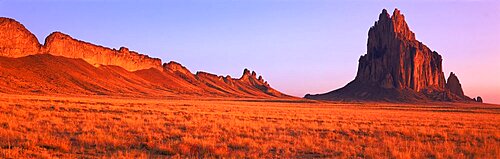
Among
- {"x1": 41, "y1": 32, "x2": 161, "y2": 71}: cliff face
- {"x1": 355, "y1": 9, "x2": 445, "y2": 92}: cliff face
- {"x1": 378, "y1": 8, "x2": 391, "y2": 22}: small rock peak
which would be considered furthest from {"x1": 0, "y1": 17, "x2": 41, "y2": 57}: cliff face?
{"x1": 378, "y1": 8, "x2": 391, "y2": 22}: small rock peak

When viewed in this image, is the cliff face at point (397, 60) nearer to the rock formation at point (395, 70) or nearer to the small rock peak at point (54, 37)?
the rock formation at point (395, 70)

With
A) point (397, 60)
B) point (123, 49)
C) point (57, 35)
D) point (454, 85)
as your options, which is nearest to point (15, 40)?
point (57, 35)

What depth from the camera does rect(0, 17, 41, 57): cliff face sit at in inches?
4578

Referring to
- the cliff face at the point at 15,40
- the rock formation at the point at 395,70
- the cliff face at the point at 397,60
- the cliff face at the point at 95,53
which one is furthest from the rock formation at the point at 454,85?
the cliff face at the point at 15,40

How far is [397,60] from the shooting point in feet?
545

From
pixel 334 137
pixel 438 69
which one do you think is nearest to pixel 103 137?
pixel 334 137

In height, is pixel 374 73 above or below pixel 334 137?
above

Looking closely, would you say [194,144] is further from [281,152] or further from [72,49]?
[72,49]

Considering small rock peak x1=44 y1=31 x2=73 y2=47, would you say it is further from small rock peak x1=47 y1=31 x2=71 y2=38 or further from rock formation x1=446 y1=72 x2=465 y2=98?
rock formation x1=446 y1=72 x2=465 y2=98

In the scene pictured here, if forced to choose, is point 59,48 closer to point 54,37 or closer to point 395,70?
point 54,37

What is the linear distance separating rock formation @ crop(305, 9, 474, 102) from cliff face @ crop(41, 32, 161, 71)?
267 feet

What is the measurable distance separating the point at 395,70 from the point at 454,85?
1318 inches

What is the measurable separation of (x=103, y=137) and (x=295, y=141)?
649 cm

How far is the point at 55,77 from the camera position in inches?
4176
